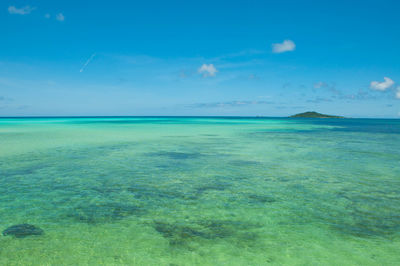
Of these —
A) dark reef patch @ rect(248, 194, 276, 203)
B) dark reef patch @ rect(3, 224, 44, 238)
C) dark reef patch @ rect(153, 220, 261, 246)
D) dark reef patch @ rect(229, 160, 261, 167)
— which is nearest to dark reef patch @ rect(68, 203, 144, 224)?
dark reef patch @ rect(3, 224, 44, 238)

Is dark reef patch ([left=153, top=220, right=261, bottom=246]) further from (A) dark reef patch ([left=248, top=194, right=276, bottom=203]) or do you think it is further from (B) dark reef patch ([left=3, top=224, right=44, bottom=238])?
(B) dark reef patch ([left=3, top=224, right=44, bottom=238])

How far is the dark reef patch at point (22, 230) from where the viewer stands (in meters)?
4.15

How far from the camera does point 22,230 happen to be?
431 cm

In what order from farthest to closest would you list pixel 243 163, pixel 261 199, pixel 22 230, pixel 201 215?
pixel 243 163 < pixel 261 199 < pixel 201 215 < pixel 22 230

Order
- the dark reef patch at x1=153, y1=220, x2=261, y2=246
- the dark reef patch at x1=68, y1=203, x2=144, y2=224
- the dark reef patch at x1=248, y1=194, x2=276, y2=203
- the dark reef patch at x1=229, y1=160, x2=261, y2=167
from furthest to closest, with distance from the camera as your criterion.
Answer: the dark reef patch at x1=229, y1=160, x2=261, y2=167
the dark reef patch at x1=248, y1=194, x2=276, y2=203
the dark reef patch at x1=68, y1=203, x2=144, y2=224
the dark reef patch at x1=153, y1=220, x2=261, y2=246

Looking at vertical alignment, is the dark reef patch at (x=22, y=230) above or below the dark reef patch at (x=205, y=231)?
below

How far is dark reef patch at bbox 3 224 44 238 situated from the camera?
13.6 feet

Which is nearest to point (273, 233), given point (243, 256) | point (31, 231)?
point (243, 256)

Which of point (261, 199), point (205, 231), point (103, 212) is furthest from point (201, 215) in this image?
point (103, 212)

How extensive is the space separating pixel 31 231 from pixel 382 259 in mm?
5425

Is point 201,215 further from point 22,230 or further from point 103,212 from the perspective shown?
point 22,230

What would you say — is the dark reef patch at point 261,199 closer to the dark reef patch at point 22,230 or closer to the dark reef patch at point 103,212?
the dark reef patch at point 103,212

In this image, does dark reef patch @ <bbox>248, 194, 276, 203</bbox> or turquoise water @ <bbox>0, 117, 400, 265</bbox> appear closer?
turquoise water @ <bbox>0, 117, 400, 265</bbox>

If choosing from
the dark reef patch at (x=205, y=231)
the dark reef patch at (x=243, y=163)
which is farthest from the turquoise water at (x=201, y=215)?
the dark reef patch at (x=243, y=163)
